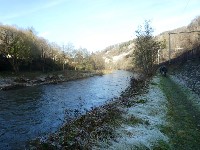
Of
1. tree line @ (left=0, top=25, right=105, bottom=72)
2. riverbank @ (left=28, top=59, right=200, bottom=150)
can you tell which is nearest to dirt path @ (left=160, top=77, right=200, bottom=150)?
riverbank @ (left=28, top=59, right=200, bottom=150)

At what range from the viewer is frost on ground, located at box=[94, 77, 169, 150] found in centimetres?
1325

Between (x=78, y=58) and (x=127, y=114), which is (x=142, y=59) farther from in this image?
(x=78, y=58)

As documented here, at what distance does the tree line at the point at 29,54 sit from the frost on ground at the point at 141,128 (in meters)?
61.1

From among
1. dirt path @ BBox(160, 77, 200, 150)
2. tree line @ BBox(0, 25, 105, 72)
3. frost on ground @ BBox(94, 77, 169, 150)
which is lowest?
dirt path @ BBox(160, 77, 200, 150)

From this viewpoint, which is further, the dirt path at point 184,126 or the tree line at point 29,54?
the tree line at point 29,54

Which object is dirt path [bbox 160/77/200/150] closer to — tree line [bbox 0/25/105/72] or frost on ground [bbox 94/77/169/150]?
frost on ground [bbox 94/77/169/150]

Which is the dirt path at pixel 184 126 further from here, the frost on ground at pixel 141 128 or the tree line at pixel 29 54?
the tree line at pixel 29 54

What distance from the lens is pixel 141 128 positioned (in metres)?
16.0

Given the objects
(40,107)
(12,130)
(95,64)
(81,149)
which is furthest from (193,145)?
(95,64)

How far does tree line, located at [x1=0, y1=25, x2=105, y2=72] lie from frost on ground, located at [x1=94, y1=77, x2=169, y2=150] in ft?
200

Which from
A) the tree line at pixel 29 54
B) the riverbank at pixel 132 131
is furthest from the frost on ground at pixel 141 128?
the tree line at pixel 29 54

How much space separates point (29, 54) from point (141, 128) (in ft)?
249

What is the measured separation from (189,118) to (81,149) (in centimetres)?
1049

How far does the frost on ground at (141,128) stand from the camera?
1325 centimetres
